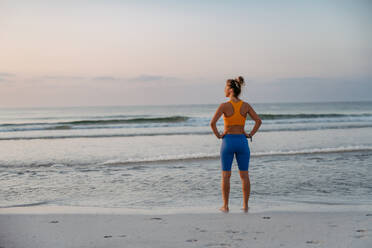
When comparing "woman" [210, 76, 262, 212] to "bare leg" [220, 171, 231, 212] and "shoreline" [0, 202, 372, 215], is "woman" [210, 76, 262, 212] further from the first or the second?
"shoreline" [0, 202, 372, 215]

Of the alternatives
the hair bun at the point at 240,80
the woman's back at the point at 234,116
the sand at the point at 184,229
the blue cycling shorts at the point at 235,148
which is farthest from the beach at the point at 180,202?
the hair bun at the point at 240,80

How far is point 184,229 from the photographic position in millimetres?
4070

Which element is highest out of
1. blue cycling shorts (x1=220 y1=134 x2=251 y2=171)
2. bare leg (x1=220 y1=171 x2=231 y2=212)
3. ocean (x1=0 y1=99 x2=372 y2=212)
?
blue cycling shorts (x1=220 y1=134 x2=251 y2=171)

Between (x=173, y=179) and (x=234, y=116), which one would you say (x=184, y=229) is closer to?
(x=234, y=116)

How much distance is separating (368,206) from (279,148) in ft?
24.1

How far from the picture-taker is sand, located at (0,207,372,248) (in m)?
3.59

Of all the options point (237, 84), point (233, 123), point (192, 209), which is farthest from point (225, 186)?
point (237, 84)

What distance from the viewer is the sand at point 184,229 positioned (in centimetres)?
359

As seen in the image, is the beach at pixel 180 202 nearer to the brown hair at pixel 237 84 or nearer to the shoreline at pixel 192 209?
the shoreline at pixel 192 209

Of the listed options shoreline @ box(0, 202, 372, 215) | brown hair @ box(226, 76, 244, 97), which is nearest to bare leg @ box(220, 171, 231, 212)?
shoreline @ box(0, 202, 372, 215)

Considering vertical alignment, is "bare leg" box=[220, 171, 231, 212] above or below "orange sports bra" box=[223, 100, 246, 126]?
below

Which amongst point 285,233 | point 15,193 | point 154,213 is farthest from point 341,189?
point 15,193

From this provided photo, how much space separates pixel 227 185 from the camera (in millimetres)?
4953

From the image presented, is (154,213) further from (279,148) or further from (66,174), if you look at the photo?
(279,148)
